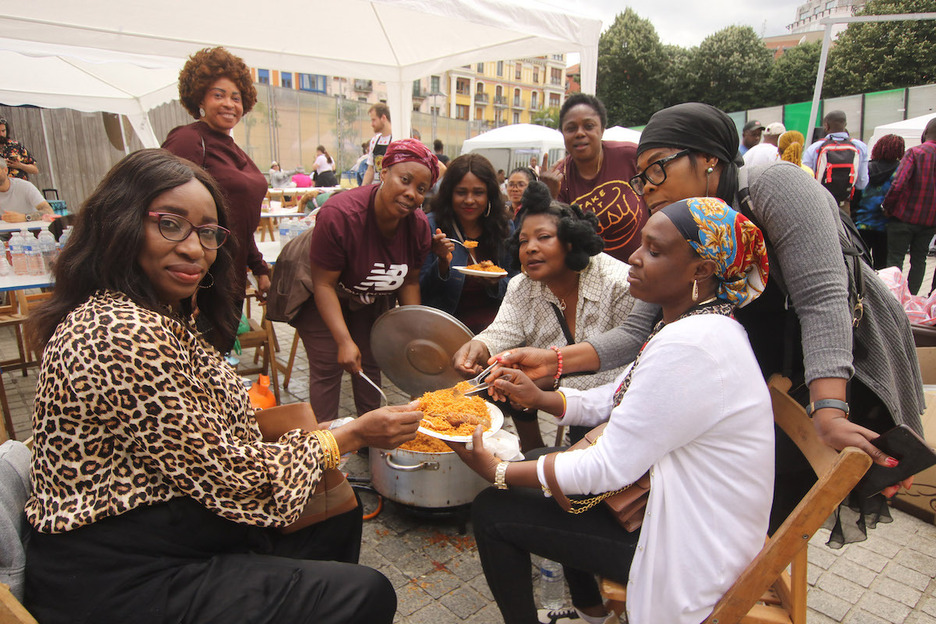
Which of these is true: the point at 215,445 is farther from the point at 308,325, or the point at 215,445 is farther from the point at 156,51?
the point at 156,51

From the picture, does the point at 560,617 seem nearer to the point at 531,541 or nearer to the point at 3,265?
the point at 531,541

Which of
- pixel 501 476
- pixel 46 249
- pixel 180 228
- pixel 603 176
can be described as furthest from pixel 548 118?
pixel 180 228

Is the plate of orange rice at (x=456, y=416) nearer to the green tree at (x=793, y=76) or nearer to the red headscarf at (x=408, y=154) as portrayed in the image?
the red headscarf at (x=408, y=154)

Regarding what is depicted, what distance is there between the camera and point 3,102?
31.0 feet

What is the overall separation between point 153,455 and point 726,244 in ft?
5.61

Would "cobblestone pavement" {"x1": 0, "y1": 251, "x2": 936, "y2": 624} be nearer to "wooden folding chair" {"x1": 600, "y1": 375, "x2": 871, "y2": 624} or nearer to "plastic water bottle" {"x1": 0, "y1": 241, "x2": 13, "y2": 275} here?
"wooden folding chair" {"x1": 600, "y1": 375, "x2": 871, "y2": 624}

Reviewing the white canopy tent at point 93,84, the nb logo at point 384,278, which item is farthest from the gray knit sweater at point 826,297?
the white canopy tent at point 93,84

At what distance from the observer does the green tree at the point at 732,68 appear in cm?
3697

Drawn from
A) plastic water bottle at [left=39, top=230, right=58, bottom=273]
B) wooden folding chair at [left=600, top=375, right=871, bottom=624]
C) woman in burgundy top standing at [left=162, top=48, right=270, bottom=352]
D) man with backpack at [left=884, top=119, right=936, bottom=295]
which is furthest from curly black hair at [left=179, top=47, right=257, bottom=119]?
man with backpack at [left=884, top=119, right=936, bottom=295]

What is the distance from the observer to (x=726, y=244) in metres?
1.59

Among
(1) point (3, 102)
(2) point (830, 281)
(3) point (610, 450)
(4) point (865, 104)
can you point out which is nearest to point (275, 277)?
(3) point (610, 450)

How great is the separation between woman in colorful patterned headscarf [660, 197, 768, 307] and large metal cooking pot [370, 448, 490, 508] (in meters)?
1.66

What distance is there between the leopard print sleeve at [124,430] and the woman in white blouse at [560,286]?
5.07 ft

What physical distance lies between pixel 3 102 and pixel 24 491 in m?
11.5
